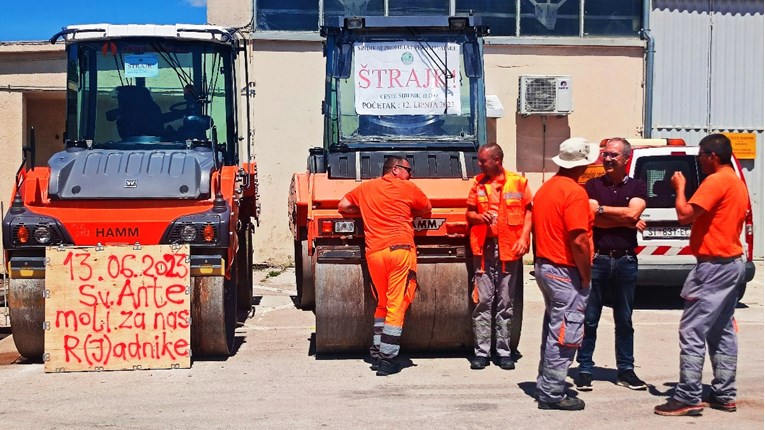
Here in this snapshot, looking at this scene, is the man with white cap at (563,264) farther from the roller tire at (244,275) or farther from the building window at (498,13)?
the building window at (498,13)

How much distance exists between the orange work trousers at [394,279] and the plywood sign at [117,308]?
1.58 m

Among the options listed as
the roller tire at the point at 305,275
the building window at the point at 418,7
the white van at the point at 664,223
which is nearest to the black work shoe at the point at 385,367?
the roller tire at the point at 305,275

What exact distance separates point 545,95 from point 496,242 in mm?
8113

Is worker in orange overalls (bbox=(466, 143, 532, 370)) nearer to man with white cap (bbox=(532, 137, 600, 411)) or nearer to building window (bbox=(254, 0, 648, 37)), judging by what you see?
man with white cap (bbox=(532, 137, 600, 411))

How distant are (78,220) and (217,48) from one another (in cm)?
238

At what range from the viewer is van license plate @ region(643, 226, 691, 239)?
35.8 feet

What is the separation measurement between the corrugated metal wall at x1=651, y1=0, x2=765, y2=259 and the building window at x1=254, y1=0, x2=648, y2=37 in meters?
0.65

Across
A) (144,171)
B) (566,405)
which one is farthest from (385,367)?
(144,171)

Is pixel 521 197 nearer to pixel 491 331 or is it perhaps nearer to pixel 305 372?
pixel 491 331

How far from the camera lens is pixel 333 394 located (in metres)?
7.22

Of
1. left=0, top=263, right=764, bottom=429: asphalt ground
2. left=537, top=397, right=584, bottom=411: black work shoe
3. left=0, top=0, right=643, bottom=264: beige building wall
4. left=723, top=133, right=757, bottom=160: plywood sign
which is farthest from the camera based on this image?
left=723, top=133, right=757, bottom=160: plywood sign

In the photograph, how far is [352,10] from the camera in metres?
15.6

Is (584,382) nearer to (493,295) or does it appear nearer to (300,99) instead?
(493,295)

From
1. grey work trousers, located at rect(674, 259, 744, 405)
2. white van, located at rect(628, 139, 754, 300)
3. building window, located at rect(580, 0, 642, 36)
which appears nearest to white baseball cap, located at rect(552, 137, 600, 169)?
grey work trousers, located at rect(674, 259, 744, 405)
